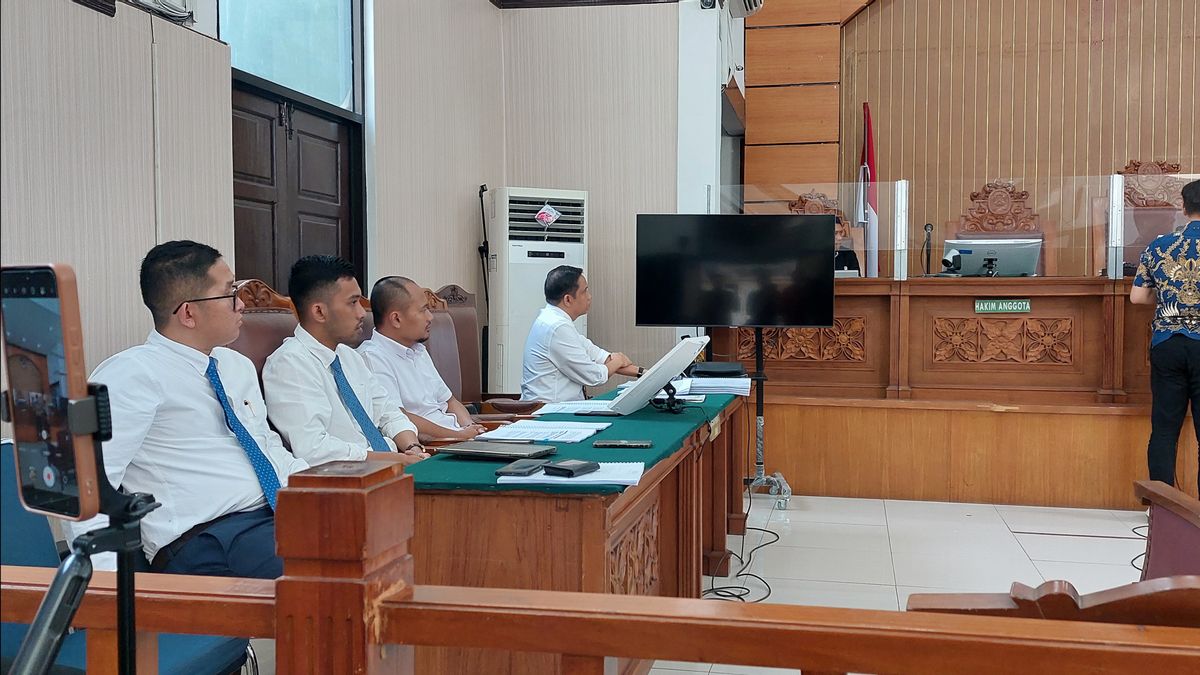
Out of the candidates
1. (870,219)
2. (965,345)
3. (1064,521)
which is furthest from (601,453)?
(870,219)

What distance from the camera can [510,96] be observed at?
20.4 feet

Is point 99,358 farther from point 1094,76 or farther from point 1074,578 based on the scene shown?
point 1094,76

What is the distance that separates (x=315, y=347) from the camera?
9.12 ft

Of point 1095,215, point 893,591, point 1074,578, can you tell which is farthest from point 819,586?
point 1095,215

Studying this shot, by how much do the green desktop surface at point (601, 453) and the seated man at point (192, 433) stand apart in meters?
0.40

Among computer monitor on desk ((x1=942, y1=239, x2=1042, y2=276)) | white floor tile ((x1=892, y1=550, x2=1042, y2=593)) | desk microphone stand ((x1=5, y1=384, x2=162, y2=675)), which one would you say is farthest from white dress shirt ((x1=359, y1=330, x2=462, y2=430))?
computer monitor on desk ((x1=942, y1=239, x2=1042, y2=276))

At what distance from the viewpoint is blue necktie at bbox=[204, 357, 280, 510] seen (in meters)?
2.25

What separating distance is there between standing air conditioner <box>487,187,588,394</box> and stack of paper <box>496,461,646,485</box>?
3.66 meters

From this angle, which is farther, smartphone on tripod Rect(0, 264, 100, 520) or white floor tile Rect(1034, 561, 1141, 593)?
white floor tile Rect(1034, 561, 1141, 593)

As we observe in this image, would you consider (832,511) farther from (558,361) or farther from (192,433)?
(192,433)

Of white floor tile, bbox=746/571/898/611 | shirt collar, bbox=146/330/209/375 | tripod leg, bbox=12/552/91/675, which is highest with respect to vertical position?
shirt collar, bbox=146/330/209/375

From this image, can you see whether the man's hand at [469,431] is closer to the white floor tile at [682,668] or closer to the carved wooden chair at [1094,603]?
the white floor tile at [682,668]

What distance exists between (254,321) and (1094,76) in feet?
24.4

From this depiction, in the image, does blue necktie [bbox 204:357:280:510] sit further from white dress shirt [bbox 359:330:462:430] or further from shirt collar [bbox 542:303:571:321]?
shirt collar [bbox 542:303:571:321]
